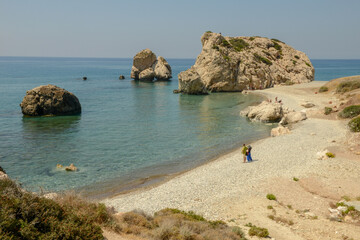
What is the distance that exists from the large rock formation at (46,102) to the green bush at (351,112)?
4099 cm

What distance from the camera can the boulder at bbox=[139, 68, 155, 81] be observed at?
4336 inches

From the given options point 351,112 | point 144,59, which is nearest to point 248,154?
point 351,112

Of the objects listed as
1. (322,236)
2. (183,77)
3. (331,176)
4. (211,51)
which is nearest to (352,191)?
(331,176)

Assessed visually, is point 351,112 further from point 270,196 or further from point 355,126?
point 270,196

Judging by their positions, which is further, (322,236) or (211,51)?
(211,51)

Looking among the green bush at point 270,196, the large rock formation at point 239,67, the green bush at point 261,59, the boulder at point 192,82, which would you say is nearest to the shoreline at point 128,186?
the green bush at point 270,196

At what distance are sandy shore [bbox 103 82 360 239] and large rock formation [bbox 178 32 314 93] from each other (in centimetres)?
4720

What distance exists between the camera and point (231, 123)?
139 ft

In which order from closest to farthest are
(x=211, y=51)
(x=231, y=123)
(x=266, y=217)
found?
1. (x=266, y=217)
2. (x=231, y=123)
3. (x=211, y=51)

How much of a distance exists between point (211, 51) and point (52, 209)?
74.0 meters

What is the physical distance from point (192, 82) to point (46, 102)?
35.8 m

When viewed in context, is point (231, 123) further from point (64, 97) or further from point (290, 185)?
point (64, 97)

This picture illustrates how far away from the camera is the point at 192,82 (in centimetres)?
7144

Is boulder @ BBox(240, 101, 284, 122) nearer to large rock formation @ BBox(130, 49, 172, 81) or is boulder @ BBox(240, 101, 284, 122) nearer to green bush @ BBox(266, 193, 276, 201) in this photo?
green bush @ BBox(266, 193, 276, 201)
